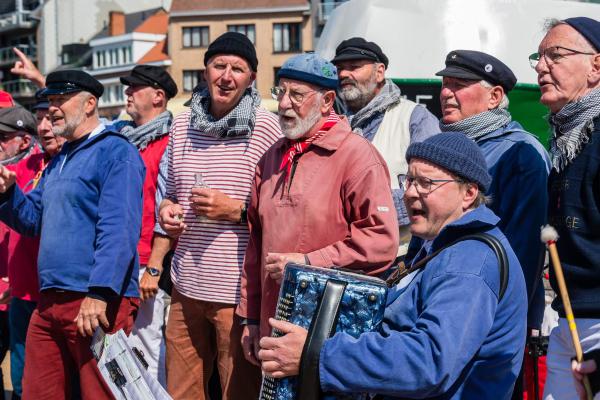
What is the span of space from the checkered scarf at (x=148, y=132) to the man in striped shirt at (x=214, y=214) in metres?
1.07

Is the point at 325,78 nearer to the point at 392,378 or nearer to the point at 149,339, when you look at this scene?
the point at 392,378

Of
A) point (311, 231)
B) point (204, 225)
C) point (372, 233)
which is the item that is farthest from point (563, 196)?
point (204, 225)

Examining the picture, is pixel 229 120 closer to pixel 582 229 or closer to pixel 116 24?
pixel 582 229

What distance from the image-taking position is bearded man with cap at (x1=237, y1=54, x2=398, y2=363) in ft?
12.1

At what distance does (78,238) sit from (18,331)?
1605mm

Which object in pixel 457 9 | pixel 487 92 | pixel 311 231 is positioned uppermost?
pixel 457 9

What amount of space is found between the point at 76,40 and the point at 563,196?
223ft

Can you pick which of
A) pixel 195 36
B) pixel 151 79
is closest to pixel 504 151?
pixel 151 79

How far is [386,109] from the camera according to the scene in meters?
5.28

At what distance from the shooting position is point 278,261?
3.58m

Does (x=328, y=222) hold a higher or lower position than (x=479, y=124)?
lower

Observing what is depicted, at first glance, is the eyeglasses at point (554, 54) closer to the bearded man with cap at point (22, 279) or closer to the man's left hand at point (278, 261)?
the man's left hand at point (278, 261)

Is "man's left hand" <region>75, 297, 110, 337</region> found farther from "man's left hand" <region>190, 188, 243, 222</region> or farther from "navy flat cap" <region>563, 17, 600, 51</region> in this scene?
"navy flat cap" <region>563, 17, 600, 51</region>

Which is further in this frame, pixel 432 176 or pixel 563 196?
pixel 563 196
